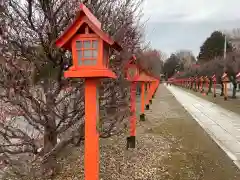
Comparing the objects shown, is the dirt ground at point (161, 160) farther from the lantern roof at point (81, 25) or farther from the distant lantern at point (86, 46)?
the lantern roof at point (81, 25)

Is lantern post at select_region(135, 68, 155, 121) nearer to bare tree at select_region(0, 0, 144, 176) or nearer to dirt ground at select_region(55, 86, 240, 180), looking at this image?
dirt ground at select_region(55, 86, 240, 180)

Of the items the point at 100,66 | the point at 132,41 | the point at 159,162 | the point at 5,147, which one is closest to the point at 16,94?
the point at 5,147

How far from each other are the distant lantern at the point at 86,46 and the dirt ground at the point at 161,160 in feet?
9.12

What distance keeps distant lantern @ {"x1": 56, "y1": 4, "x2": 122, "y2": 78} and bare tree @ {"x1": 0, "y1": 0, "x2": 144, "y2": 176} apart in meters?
1.05

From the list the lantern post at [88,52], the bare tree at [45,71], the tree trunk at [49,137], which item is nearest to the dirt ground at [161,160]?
the tree trunk at [49,137]

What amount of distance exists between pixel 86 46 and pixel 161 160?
16.0 ft

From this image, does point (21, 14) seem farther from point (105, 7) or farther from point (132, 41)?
point (132, 41)

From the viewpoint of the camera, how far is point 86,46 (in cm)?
436

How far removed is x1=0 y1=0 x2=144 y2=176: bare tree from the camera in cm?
502

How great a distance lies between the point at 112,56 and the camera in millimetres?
6430

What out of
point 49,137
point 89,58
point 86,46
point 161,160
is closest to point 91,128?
point 89,58

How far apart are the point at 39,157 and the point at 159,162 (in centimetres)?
347

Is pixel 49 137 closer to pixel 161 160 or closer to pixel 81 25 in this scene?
pixel 81 25

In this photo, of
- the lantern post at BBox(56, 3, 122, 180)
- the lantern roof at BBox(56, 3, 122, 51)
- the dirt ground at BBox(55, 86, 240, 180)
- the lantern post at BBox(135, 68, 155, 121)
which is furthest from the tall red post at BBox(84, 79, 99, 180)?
the lantern post at BBox(135, 68, 155, 121)
